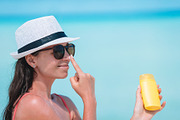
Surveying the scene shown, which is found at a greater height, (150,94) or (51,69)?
(51,69)

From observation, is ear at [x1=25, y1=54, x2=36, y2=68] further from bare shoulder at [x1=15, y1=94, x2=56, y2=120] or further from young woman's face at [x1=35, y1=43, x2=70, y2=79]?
bare shoulder at [x1=15, y1=94, x2=56, y2=120]

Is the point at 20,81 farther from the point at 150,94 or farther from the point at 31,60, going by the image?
the point at 150,94

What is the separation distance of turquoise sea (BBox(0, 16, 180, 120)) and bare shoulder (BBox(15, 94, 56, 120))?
2.44 meters

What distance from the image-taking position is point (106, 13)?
23.1 ft

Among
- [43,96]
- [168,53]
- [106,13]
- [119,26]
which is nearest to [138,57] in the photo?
[168,53]

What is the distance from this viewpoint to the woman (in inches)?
67.0

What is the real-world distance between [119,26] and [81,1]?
1210 mm

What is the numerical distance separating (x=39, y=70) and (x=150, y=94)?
0.78 meters

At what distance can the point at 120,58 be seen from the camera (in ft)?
18.9

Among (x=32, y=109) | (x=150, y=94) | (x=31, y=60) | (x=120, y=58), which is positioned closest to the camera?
(x=150, y=94)

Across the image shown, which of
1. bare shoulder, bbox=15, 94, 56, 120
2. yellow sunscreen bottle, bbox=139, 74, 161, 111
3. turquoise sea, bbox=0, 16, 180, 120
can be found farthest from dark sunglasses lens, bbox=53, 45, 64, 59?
turquoise sea, bbox=0, 16, 180, 120

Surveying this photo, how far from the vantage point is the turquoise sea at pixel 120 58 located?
4.61 metres

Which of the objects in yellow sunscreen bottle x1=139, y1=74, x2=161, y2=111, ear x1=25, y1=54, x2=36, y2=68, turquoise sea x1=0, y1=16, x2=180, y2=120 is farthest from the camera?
turquoise sea x1=0, y1=16, x2=180, y2=120

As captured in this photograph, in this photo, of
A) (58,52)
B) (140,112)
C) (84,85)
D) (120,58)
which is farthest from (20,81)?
(120,58)
